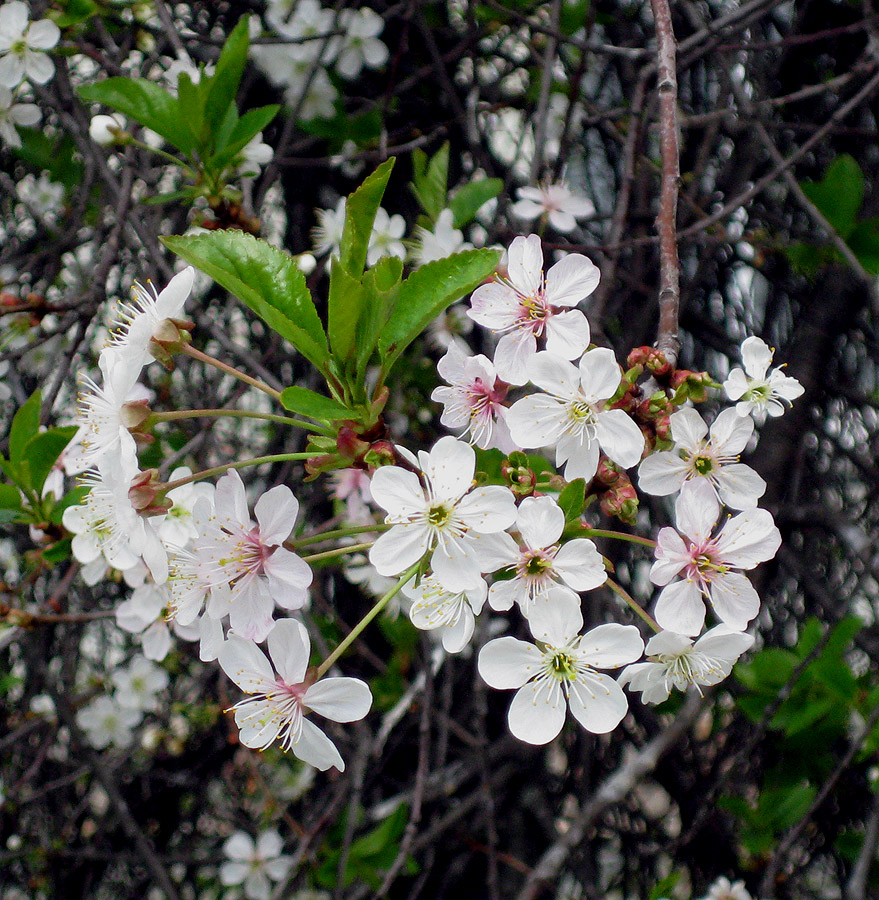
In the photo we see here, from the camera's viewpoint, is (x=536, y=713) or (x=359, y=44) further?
(x=359, y=44)

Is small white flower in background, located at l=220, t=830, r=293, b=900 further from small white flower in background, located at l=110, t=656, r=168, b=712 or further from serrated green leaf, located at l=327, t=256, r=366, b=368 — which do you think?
serrated green leaf, located at l=327, t=256, r=366, b=368

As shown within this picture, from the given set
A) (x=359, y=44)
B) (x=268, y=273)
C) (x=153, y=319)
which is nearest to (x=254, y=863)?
(x=153, y=319)

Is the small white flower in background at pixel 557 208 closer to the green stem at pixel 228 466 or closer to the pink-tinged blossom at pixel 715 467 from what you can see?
the pink-tinged blossom at pixel 715 467

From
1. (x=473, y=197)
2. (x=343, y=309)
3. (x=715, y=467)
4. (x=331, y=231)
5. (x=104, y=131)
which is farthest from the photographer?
(x=331, y=231)

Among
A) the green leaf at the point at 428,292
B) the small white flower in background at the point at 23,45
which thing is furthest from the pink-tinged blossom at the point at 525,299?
the small white flower in background at the point at 23,45

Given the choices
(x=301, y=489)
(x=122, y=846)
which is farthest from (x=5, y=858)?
(x=301, y=489)

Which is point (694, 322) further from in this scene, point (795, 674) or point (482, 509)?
point (482, 509)

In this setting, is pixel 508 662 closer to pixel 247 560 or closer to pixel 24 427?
pixel 247 560
